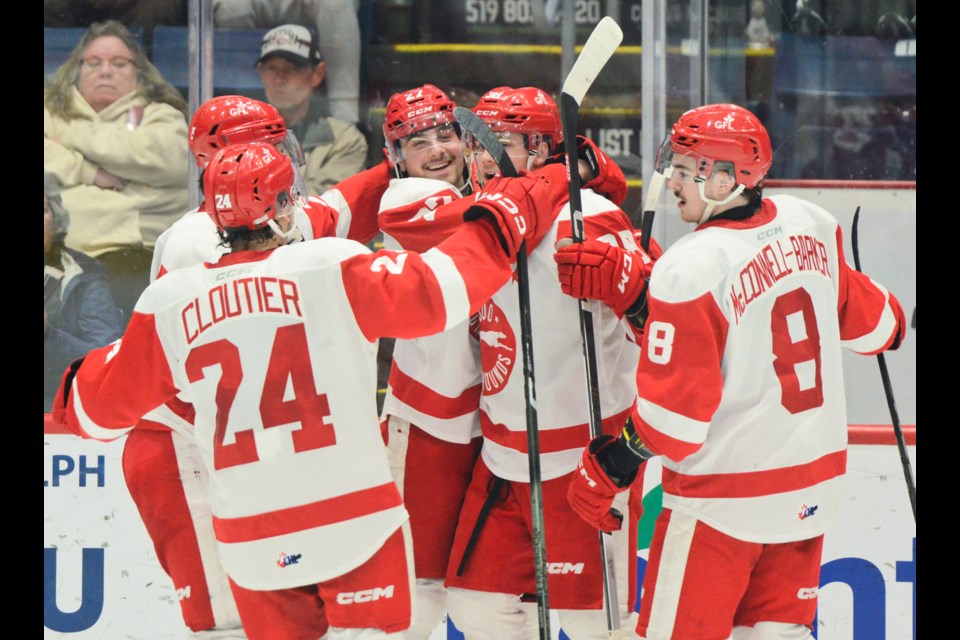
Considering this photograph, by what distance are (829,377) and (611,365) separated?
18.4 inches

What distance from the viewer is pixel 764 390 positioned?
90.5 inches

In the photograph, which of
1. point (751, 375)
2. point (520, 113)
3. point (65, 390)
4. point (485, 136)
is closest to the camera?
point (751, 375)

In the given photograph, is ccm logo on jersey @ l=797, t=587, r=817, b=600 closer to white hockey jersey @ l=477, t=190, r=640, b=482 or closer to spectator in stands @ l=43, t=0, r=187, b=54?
white hockey jersey @ l=477, t=190, r=640, b=482

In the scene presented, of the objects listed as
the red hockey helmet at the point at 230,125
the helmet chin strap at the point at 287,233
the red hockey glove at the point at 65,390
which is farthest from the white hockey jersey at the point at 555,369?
the red hockey glove at the point at 65,390

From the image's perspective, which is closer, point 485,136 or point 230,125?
point 485,136

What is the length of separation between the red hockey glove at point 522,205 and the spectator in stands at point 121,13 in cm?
176

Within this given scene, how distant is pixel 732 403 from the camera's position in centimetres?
231

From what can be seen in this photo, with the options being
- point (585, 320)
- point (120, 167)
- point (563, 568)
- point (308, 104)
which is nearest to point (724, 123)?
point (585, 320)

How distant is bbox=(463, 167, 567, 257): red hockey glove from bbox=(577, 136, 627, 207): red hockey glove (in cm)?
14

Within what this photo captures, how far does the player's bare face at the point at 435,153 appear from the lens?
2.87 m

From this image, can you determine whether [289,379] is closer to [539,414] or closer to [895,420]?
[539,414]

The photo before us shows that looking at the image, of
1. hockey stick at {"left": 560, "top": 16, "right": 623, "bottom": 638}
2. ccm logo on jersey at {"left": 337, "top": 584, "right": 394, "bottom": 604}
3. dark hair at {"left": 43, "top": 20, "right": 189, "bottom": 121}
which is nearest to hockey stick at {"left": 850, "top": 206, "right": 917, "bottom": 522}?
hockey stick at {"left": 560, "top": 16, "right": 623, "bottom": 638}

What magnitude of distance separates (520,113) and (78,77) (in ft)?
6.13
